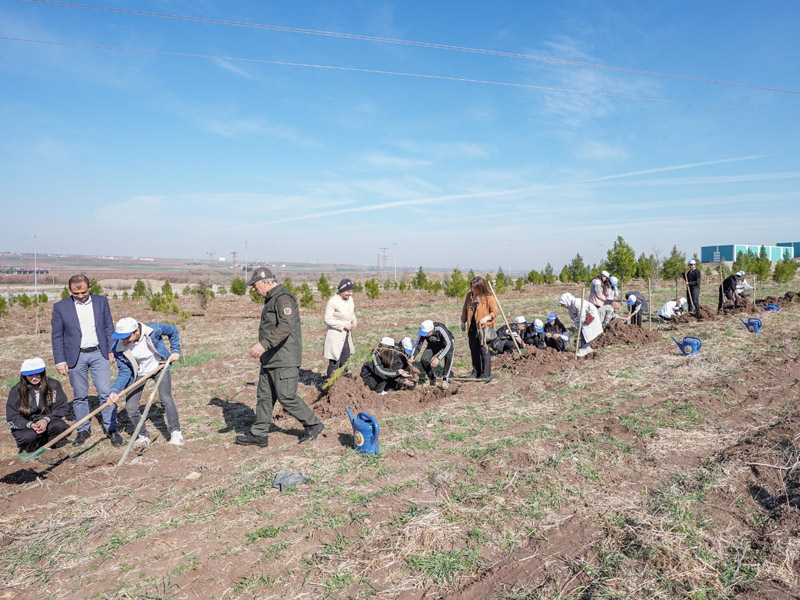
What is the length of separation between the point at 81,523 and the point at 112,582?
0.94 m

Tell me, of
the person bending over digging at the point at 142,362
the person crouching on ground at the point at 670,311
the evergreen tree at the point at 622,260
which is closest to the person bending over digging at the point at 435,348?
the person bending over digging at the point at 142,362

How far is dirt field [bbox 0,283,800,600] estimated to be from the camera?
2.86m

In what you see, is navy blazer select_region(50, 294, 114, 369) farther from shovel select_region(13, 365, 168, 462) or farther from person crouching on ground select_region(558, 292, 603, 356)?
person crouching on ground select_region(558, 292, 603, 356)

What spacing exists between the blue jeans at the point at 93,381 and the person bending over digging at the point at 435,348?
154 inches

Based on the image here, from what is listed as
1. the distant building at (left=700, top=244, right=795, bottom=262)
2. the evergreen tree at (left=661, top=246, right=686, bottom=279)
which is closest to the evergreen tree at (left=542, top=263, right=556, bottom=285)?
the evergreen tree at (left=661, top=246, right=686, bottom=279)

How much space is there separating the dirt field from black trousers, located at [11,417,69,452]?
250 mm

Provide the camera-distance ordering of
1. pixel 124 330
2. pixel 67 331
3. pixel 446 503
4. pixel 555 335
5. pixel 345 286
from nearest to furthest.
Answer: pixel 446 503 < pixel 124 330 < pixel 67 331 < pixel 345 286 < pixel 555 335

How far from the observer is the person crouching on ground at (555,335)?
918 centimetres

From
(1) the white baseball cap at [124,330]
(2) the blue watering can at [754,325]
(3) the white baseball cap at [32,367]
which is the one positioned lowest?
(2) the blue watering can at [754,325]

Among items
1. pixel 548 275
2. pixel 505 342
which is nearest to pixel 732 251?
pixel 548 275

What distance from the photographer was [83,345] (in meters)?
5.32

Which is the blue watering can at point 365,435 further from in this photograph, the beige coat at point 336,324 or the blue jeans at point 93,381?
the blue jeans at point 93,381

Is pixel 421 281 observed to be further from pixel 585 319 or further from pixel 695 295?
pixel 585 319

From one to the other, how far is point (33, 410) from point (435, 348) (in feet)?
16.1
